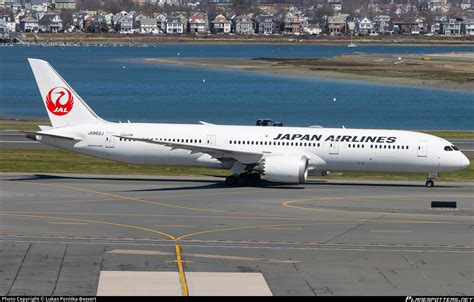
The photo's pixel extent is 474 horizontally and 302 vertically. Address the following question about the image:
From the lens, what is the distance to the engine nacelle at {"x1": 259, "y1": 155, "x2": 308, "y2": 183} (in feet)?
195

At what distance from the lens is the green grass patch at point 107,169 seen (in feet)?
220

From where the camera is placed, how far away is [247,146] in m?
62.1

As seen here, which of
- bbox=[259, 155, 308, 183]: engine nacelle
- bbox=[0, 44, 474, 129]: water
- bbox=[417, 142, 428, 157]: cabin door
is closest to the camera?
bbox=[259, 155, 308, 183]: engine nacelle

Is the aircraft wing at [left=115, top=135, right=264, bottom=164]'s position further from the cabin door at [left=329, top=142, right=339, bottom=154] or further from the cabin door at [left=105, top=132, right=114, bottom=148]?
the cabin door at [left=329, top=142, right=339, bottom=154]

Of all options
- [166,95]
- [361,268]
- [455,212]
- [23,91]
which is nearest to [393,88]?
[166,95]

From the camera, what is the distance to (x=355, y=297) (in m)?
33.6

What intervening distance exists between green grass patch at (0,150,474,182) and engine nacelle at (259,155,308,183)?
7408 millimetres

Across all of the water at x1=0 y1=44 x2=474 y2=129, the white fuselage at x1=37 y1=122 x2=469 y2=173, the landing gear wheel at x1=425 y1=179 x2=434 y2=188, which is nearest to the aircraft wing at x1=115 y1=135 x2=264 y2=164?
the white fuselage at x1=37 y1=122 x2=469 y2=173

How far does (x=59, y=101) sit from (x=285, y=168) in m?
15.7

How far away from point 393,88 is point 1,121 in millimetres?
98645

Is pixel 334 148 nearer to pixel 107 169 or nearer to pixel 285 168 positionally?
pixel 285 168

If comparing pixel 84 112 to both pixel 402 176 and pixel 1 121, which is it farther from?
pixel 1 121

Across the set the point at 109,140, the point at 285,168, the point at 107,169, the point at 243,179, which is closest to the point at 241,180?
the point at 243,179

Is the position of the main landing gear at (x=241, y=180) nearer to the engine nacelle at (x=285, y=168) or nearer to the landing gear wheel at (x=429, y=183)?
the engine nacelle at (x=285, y=168)
